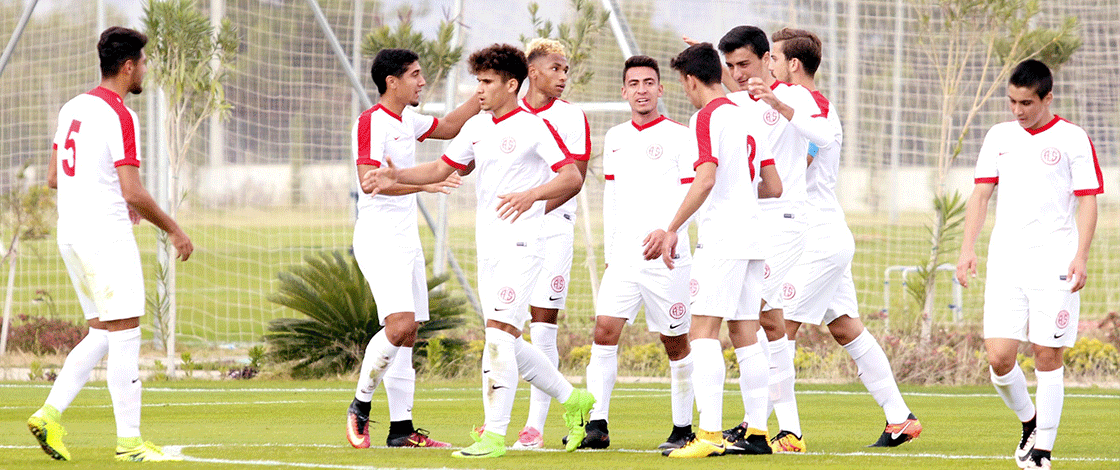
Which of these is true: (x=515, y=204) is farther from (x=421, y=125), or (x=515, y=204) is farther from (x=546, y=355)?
(x=421, y=125)

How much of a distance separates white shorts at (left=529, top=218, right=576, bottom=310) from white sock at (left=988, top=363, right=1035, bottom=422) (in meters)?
2.34

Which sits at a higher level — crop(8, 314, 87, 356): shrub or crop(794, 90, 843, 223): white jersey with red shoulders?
crop(794, 90, 843, 223): white jersey with red shoulders

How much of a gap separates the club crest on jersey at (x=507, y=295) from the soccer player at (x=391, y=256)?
2.73ft

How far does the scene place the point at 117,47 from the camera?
6629 millimetres

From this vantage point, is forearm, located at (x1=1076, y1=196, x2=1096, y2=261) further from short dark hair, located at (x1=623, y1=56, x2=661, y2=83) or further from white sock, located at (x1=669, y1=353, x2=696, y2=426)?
short dark hair, located at (x1=623, y1=56, x2=661, y2=83)

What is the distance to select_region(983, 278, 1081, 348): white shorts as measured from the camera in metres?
6.27

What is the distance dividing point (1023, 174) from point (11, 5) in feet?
49.2

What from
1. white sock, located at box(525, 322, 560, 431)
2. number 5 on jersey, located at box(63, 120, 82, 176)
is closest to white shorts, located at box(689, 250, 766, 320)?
white sock, located at box(525, 322, 560, 431)

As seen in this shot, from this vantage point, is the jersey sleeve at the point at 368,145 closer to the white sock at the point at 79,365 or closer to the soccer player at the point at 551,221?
the soccer player at the point at 551,221

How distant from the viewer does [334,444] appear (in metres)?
→ 7.66

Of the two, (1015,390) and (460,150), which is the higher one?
(460,150)

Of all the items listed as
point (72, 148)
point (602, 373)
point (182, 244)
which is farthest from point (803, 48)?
point (72, 148)

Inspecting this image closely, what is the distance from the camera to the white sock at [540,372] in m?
7.01

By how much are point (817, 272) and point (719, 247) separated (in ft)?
3.36
